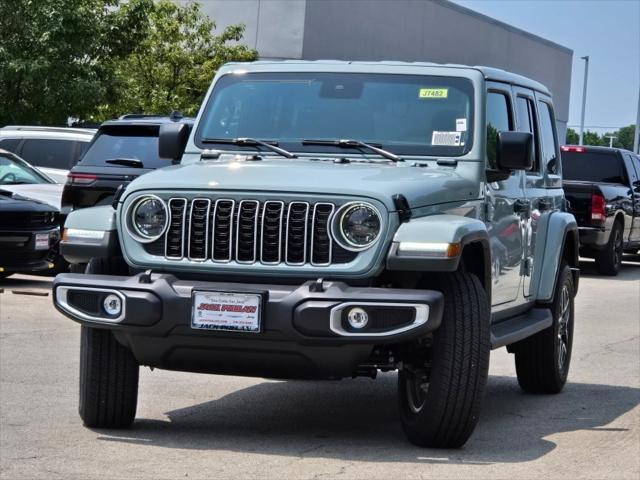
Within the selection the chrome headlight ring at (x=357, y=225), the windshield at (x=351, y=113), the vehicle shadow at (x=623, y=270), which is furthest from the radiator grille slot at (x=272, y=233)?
the vehicle shadow at (x=623, y=270)

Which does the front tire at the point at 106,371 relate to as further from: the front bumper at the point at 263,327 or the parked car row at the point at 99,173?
the parked car row at the point at 99,173

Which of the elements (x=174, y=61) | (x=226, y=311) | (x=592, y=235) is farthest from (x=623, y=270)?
(x=226, y=311)

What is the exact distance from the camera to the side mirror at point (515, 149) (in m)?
8.18

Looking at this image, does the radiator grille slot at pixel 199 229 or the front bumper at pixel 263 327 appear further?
the radiator grille slot at pixel 199 229

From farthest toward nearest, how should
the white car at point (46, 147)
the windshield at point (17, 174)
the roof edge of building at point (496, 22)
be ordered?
the roof edge of building at point (496, 22) → the white car at point (46, 147) → the windshield at point (17, 174)

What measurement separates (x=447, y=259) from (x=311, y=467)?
1185mm

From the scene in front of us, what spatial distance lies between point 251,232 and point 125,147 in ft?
29.4

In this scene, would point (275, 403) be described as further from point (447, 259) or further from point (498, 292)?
point (447, 259)

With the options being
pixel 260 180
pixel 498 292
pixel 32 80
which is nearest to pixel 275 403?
pixel 498 292

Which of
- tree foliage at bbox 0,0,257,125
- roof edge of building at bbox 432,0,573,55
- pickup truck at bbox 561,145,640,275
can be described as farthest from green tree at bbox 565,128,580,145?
pickup truck at bbox 561,145,640,275

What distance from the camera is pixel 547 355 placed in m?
9.69

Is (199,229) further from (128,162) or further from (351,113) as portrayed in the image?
(128,162)

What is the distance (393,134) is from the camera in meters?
8.32

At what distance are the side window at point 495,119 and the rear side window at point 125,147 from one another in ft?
23.3
